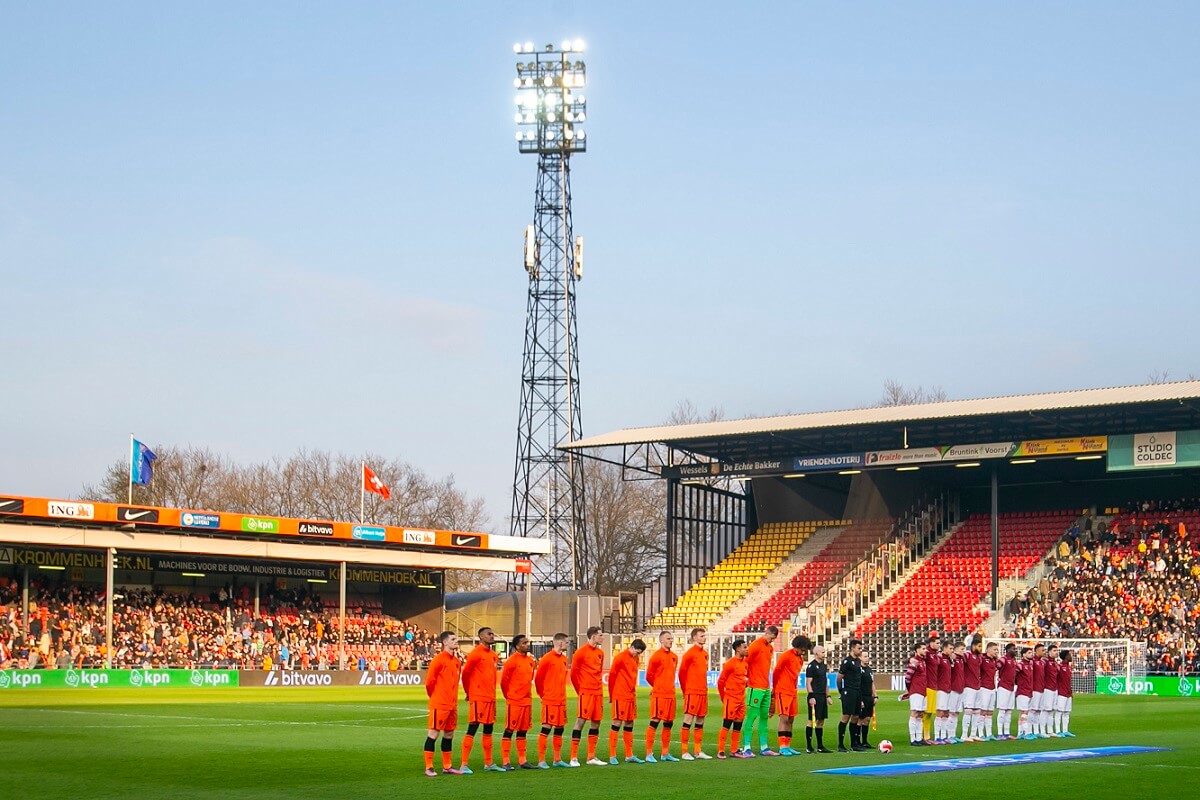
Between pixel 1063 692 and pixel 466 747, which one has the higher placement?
pixel 466 747

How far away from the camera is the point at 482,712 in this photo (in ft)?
58.7

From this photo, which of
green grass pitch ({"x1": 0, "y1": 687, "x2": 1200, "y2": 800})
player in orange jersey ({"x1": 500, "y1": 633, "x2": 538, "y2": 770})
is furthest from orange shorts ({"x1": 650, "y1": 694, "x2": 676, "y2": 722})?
player in orange jersey ({"x1": 500, "y1": 633, "x2": 538, "y2": 770})

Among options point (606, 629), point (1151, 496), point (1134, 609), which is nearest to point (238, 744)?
point (1134, 609)

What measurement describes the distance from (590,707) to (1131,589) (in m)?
35.4

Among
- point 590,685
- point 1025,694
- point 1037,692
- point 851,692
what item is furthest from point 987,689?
point 590,685

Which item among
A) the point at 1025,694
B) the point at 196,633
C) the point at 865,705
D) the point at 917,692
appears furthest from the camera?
the point at 196,633

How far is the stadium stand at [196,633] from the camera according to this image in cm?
4838

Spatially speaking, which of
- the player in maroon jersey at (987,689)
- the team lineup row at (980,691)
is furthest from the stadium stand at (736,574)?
the player in maroon jersey at (987,689)

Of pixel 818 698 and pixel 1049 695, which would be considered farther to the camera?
pixel 1049 695

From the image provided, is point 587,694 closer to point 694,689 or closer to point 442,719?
point 694,689

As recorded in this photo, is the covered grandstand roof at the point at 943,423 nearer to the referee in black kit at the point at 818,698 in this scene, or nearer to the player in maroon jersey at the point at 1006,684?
the player in maroon jersey at the point at 1006,684

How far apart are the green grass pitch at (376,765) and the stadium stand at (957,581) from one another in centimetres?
2053

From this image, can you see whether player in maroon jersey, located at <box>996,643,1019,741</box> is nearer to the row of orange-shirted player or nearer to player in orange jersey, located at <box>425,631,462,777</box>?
the row of orange-shirted player

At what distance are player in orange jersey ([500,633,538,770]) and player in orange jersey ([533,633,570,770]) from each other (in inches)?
8.4
